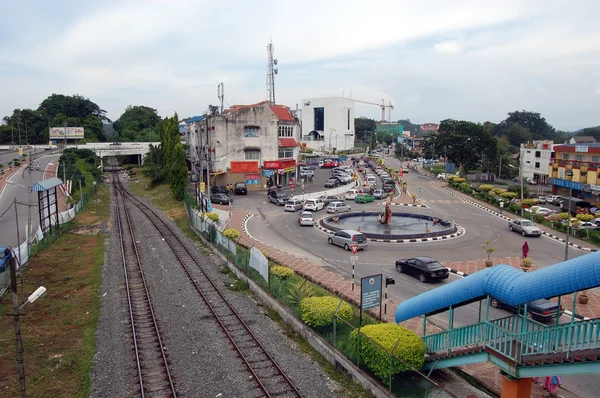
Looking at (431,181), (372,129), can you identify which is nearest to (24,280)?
(431,181)

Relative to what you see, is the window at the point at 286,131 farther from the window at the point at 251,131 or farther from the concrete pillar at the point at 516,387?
the concrete pillar at the point at 516,387

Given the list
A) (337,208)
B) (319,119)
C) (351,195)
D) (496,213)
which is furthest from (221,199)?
(319,119)

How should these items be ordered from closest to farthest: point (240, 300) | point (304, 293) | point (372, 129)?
point (304, 293) → point (240, 300) → point (372, 129)

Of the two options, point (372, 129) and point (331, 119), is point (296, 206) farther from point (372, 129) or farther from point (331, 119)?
point (372, 129)

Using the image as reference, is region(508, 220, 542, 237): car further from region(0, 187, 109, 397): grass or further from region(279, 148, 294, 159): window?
region(279, 148, 294, 159): window

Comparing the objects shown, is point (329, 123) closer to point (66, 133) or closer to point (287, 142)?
point (66, 133)

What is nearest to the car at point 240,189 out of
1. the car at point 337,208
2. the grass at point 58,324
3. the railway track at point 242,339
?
the car at point 337,208

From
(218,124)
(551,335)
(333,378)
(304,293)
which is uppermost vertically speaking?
(218,124)
